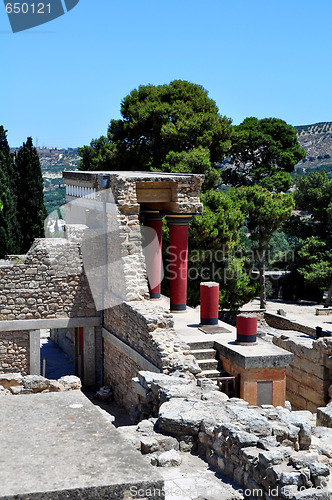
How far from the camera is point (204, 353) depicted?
12.4m

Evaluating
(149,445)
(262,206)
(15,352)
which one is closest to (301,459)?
(149,445)

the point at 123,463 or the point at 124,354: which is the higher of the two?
the point at 123,463

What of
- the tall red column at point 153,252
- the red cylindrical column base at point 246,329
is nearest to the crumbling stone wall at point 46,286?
the tall red column at point 153,252

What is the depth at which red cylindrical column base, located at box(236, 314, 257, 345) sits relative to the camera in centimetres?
1207

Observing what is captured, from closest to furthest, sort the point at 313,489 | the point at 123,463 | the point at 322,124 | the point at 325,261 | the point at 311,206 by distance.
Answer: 1. the point at 123,463
2. the point at 313,489
3. the point at 325,261
4. the point at 311,206
5. the point at 322,124

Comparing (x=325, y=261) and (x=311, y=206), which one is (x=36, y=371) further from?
(x=311, y=206)

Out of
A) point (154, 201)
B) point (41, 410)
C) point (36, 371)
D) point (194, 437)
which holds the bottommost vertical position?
point (36, 371)

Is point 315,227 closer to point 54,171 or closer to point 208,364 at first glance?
point 208,364

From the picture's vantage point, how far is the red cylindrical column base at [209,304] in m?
13.4

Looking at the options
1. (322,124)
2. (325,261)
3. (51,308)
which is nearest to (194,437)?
(51,308)

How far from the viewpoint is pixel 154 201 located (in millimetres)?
15727

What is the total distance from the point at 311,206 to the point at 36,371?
1041 inches

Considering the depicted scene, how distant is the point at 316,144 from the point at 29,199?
302 feet

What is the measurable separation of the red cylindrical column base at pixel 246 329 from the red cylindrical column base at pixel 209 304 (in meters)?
1.42
